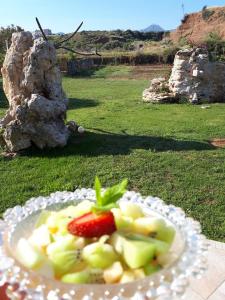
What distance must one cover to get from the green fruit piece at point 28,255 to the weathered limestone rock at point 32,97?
229 inches

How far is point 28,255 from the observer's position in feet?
5.29

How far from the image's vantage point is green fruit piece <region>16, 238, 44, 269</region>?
1.57 metres

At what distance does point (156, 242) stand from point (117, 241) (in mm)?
145

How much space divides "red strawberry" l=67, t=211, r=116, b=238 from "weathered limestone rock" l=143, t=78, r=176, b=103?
1169 cm

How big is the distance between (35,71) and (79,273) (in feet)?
21.7

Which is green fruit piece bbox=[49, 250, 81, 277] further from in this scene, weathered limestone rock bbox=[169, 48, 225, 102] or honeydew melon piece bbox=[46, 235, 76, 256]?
weathered limestone rock bbox=[169, 48, 225, 102]

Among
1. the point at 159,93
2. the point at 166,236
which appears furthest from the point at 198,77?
the point at 166,236

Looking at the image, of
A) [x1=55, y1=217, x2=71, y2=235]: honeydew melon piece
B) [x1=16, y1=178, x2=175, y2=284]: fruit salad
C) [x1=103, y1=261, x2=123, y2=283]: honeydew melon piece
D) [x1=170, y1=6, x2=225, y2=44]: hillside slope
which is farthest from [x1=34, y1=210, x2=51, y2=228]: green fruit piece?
[x1=170, y1=6, x2=225, y2=44]: hillside slope

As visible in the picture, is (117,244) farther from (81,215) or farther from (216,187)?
(216,187)

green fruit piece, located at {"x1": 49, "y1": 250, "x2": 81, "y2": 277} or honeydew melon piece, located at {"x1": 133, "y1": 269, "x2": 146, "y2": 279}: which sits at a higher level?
green fruit piece, located at {"x1": 49, "y1": 250, "x2": 81, "y2": 277}

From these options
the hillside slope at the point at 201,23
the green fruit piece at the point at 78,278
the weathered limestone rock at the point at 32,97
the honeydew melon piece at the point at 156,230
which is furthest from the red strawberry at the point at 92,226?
the hillside slope at the point at 201,23

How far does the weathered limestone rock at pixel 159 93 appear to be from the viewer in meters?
13.3

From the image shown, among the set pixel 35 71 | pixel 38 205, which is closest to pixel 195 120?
pixel 35 71

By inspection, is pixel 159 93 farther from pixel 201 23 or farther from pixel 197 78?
pixel 201 23
